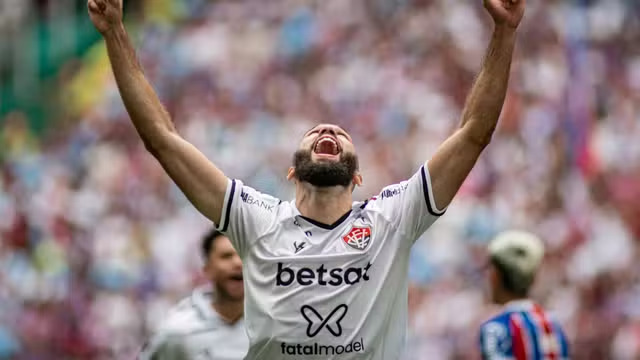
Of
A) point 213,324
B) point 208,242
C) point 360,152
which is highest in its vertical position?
point 360,152

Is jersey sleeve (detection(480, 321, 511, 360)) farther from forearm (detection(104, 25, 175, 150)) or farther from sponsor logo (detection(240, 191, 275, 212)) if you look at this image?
forearm (detection(104, 25, 175, 150))

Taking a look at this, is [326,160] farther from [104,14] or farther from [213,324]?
[213,324]

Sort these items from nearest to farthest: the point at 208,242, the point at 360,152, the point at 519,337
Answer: the point at 208,242 < the point at 519,337 < the point at 360,152

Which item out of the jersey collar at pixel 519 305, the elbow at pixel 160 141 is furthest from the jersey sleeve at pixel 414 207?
the jersey collar at pixel 519 305

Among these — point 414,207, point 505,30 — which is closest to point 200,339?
point 414,207

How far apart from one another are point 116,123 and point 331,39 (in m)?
2.52

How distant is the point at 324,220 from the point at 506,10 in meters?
1.04

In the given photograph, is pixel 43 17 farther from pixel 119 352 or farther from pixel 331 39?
pixel 119 352

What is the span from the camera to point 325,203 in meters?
6.46

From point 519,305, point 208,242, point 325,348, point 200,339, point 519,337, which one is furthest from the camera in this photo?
point 519,305

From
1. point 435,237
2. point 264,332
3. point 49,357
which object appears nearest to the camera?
point 264,332

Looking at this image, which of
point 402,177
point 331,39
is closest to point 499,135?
point 402,177

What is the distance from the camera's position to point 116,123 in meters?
18.7

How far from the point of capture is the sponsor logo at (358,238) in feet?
20.8
